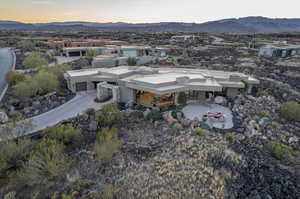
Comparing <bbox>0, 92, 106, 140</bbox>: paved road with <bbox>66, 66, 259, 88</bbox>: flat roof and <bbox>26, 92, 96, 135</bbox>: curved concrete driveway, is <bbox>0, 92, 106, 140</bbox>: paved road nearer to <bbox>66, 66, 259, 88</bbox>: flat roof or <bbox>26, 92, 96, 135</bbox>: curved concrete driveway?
<bbox>26, 92, 96, 135</bbox>: curved concrete driveway

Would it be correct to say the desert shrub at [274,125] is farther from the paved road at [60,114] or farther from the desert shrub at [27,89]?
the desert shrub at [27,89]

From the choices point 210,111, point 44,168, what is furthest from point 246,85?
point 44,168

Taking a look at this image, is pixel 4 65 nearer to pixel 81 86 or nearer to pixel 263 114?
pixel 81 86

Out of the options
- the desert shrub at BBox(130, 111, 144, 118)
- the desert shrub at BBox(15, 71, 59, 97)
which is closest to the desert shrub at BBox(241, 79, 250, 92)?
the desert shrub at BBox(130, 111, 144, 118)

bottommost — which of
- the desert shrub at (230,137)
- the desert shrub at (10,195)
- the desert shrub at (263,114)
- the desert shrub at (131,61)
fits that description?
the desert shrub at (10,195)

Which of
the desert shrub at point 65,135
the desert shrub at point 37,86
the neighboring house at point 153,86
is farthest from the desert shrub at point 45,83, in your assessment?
the desert shrub at point 65,135

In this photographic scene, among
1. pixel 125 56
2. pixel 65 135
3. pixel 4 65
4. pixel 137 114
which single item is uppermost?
pixel 125 56
